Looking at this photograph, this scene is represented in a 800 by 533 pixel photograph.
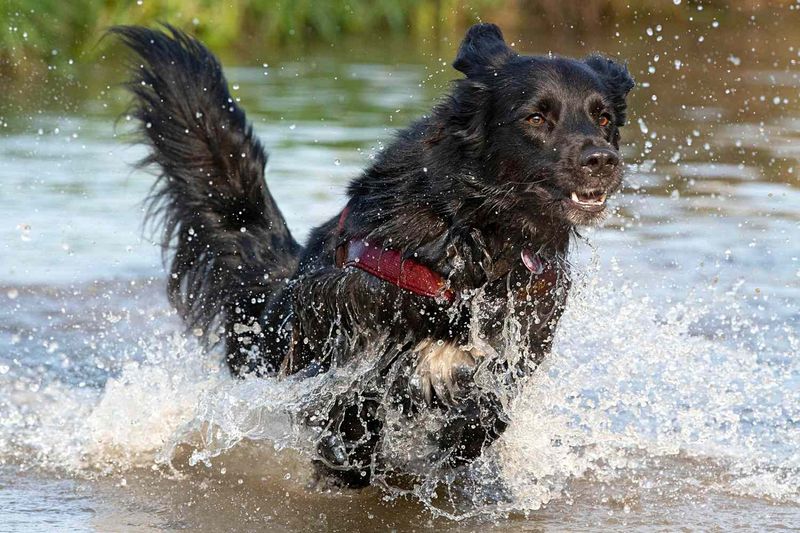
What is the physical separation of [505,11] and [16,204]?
1294 cm

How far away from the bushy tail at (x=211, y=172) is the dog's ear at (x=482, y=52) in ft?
3.83

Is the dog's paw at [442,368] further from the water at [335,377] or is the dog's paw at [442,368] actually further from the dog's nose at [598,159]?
the dog's nose at [598,159]

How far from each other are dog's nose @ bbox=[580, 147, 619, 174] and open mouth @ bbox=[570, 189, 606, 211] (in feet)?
0.27

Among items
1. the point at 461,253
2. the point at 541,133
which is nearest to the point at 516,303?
the point at 461,253

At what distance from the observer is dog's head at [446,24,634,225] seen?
14.3 ft

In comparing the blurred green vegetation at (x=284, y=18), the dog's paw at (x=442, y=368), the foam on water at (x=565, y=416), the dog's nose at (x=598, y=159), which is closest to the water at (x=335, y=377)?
the foam on water at (x=565, y=416)

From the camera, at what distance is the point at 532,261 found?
4586 millimetres

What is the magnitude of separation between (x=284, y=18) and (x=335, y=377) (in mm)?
14276

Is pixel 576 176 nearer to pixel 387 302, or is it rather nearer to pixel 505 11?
pixel 387 302

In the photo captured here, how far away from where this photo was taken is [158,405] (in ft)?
18.2

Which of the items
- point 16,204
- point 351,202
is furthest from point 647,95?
point 351,202

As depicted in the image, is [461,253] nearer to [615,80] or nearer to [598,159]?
[598,159]

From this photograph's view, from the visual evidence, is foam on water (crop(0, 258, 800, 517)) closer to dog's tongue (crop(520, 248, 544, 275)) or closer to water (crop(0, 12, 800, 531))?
water (crop(0, 12, 800, 531))

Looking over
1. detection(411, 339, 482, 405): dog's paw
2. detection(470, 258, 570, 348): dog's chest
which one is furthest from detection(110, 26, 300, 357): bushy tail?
detection(470, 258, 570, 348): dog's chest
